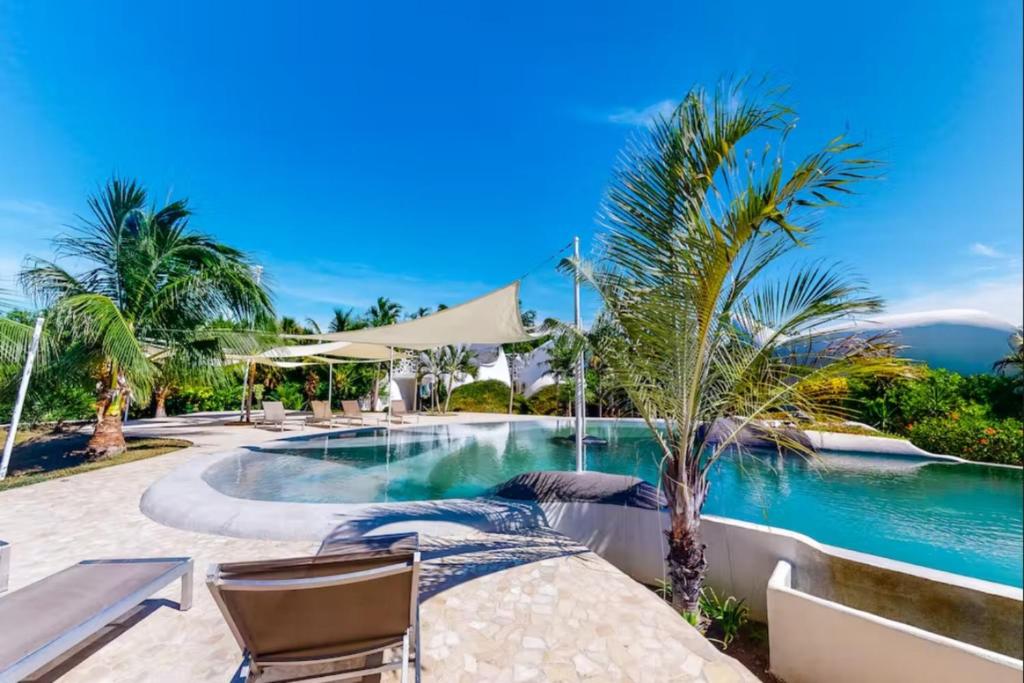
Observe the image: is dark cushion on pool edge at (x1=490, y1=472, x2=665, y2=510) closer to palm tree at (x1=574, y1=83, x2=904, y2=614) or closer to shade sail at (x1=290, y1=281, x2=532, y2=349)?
palm tree at (x1=574, y1=83, x2=904, y2=614)

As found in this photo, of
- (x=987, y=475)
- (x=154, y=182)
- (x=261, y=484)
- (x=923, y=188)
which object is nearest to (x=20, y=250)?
(x=154, y=182)

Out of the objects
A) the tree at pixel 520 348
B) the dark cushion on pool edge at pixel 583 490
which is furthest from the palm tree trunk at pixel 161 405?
the tree at pixel 520 348

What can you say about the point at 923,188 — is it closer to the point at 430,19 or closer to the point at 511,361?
the point at 430,19

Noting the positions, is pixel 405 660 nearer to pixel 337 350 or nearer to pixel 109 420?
pixel 109 420

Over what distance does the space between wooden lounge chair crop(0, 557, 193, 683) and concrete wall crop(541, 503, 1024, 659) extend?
3968 mm

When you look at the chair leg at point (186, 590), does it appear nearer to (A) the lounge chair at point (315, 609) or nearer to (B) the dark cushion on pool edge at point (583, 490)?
(A) the lounge chair at point (315, 609)

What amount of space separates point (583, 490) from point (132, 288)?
909cm

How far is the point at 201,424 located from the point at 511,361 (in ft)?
61.0

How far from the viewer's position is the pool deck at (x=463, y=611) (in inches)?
101

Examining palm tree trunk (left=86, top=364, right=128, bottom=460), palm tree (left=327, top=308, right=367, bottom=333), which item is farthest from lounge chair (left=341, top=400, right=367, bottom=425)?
palm tree (left=327, top=308, right=367, bottom=333)

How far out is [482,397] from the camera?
91.6 feet

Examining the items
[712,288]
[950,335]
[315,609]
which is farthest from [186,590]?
[950,335]

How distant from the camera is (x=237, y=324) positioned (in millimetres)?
9664

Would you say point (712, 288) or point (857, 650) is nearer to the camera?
point (857, 650)
